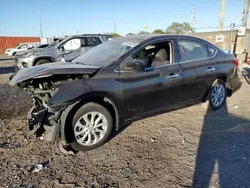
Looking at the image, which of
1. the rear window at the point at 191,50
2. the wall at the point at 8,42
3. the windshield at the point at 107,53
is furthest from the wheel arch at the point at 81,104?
the wall at the point at 8,42

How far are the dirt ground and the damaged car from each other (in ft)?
1.03

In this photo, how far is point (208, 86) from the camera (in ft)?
14.2

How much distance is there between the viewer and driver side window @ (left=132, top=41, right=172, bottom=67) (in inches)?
145

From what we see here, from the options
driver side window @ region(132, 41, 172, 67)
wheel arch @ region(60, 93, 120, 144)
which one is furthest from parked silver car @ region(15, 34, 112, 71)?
wheel arch @ region(60, 93, 120, 144)

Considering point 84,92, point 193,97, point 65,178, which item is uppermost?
point 84,92

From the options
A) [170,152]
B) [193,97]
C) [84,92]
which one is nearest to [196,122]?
[193,97]

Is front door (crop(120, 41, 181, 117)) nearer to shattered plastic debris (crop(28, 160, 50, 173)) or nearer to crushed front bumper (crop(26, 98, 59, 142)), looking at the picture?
crushed front bumper (crop(26, 98, 59, 142))

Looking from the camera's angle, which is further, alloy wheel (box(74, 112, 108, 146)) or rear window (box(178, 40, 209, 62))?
rear window (box(178, 40, 209, 62))

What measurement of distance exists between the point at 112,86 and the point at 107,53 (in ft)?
2.76

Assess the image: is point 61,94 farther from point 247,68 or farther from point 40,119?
point 247,68

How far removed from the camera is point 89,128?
9.98 ft

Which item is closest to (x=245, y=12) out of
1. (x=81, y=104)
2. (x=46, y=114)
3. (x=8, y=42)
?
(x=81, y=104)

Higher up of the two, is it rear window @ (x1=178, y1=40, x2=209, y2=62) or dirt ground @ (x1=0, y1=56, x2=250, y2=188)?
rear window @ (x1=178, y1=40, x2=209, y2=62)

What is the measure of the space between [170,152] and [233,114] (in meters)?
2.22
